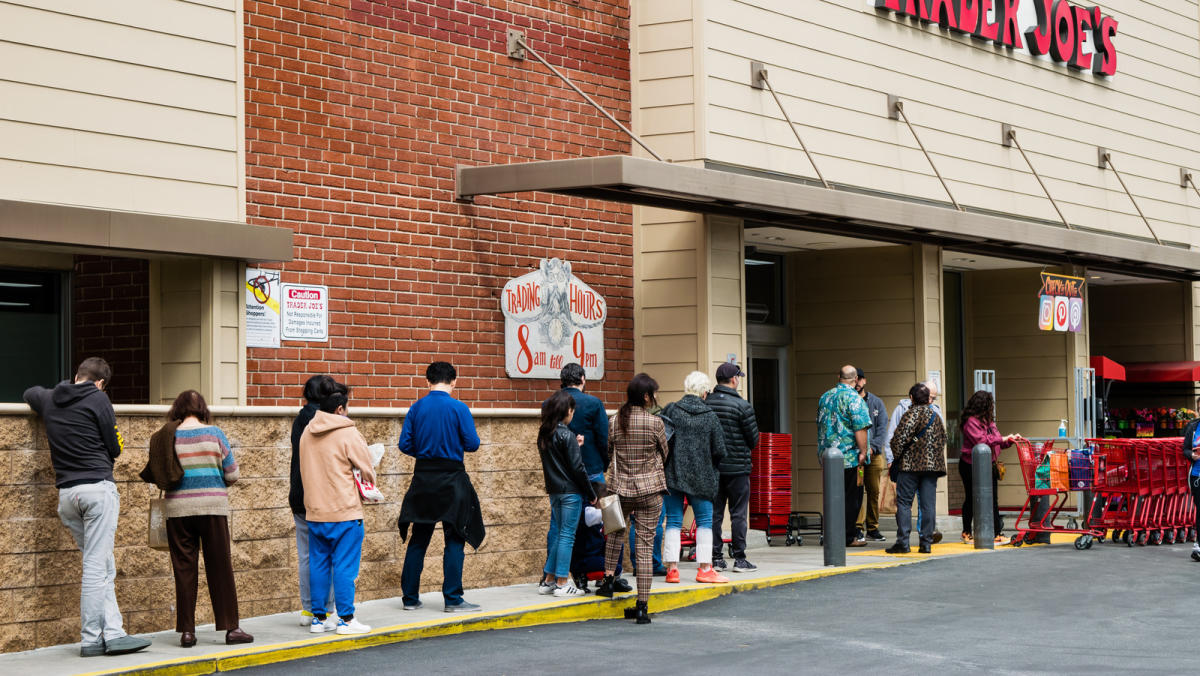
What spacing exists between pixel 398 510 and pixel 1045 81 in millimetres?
13880

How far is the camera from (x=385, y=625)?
431 inches

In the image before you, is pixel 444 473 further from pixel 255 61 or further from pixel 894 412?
pixel 894 412

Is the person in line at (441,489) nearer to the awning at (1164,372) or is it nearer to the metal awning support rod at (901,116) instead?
the metal awning support rod at (901,116)

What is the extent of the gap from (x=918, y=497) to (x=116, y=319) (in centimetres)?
806

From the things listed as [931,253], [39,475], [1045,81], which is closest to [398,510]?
[39,475]

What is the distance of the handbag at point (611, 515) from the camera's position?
11797 millimetres

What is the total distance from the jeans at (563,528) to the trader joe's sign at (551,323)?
11.7 feet

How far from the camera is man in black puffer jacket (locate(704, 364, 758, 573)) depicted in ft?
46.0

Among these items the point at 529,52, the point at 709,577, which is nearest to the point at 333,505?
the point at 709,577

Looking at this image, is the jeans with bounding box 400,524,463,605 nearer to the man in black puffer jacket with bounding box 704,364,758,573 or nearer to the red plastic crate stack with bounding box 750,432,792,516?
the man in black puffer jacket with bounding box 704,364,758,573

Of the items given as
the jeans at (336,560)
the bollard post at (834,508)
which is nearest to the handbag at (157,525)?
the jeans at (336,560)

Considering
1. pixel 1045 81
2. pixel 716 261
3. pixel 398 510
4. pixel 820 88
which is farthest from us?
pixel 1045 81

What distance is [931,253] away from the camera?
65.8 ft

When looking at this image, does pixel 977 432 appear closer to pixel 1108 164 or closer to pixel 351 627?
pixel 1108 164
